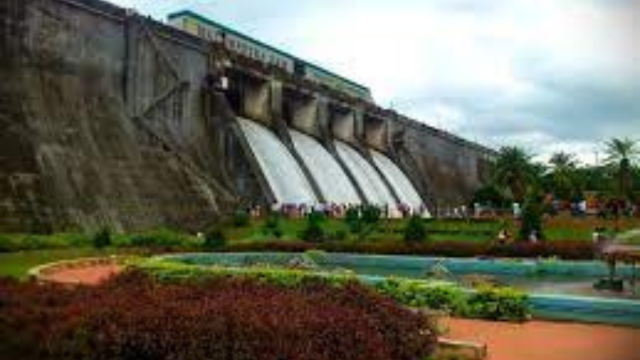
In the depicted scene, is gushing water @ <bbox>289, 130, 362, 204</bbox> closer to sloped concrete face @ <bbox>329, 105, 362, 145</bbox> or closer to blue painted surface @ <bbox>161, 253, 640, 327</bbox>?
sloped concrete face @ <bbox>329, 105, 362, 145</bbox>

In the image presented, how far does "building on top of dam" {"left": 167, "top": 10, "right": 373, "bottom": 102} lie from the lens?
146 ft

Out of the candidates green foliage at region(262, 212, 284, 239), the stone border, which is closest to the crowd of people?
green foliage at region(262, 212, 284, 239)

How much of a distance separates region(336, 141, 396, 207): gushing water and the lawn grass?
24.7m

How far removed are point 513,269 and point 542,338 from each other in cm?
942

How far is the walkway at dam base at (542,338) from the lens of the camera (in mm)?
9516

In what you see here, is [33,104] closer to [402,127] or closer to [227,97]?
[227,97]

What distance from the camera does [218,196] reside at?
110 feet

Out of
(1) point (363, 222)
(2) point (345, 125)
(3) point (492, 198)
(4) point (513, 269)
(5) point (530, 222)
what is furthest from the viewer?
(3) point (492, 198)

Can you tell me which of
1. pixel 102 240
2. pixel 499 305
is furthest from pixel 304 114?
pixel 499 305

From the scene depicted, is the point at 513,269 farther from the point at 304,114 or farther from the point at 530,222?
the point at 304,114

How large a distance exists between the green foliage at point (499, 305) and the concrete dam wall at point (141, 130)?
15.5 meters

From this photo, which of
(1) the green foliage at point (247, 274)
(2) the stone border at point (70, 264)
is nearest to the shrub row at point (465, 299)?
(1) the green foliage at point (247, 274)

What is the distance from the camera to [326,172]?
144 feet

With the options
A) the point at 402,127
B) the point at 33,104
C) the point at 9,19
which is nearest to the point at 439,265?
the point at 33,104
